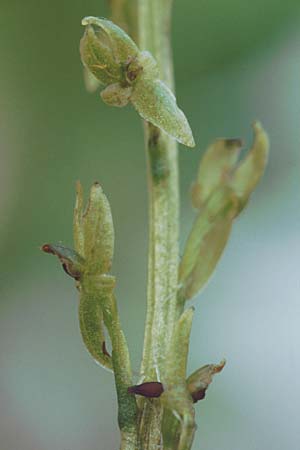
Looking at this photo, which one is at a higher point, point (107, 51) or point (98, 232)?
point (107, 51)

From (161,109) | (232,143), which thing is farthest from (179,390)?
(232,143)

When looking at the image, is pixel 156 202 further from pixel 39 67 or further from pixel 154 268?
pixel 39 67

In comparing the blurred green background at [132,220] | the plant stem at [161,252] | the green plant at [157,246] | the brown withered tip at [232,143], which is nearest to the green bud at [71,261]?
the green plant at [157,246]

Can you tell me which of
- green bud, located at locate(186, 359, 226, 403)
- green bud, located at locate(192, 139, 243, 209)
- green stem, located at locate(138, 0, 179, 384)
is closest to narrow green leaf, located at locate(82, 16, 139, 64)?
green stem, located at locate(138, 0, 179, 384)

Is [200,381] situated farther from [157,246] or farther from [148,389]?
[157,246]

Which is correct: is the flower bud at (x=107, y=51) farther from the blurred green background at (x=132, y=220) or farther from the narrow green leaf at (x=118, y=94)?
the blurred green background at (x=132, y=220)

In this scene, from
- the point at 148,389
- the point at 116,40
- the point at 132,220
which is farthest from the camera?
the point at 132,220
